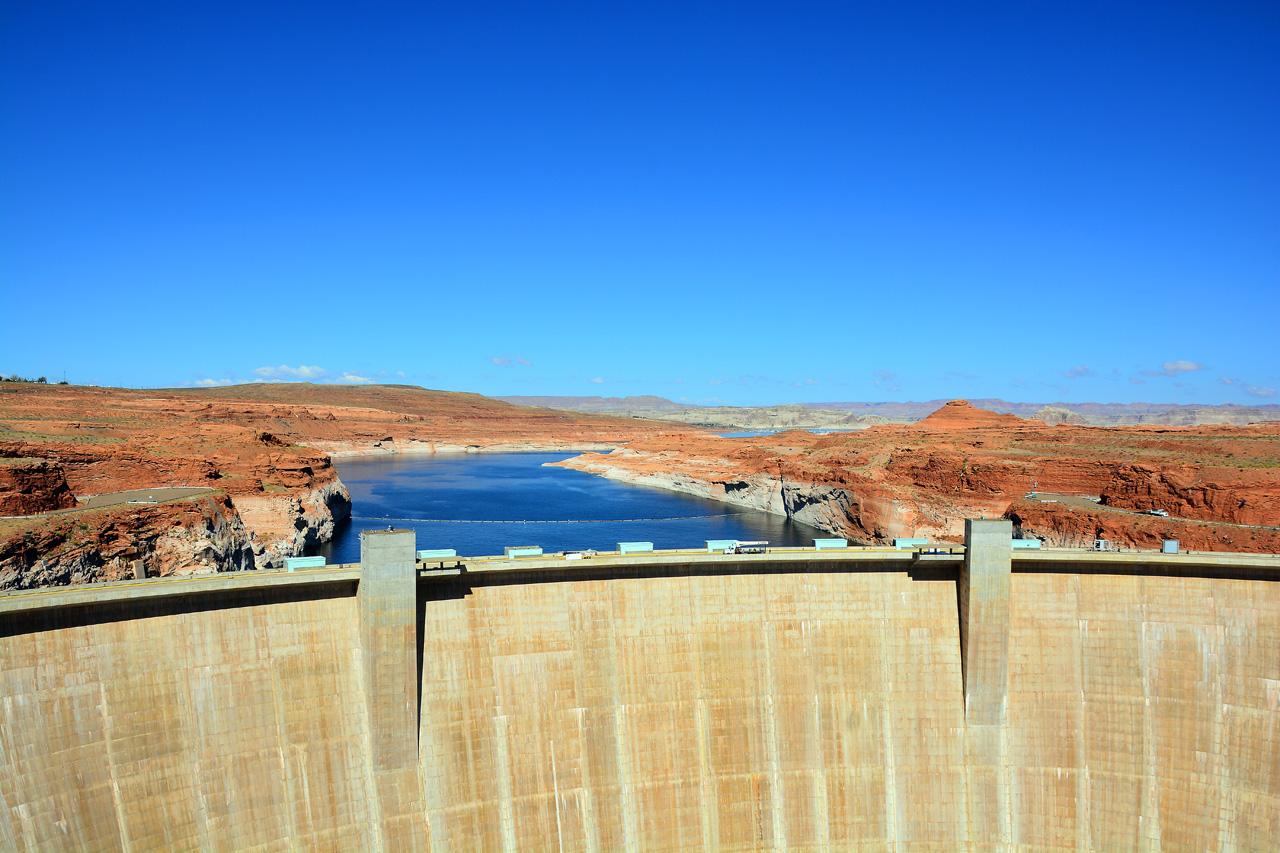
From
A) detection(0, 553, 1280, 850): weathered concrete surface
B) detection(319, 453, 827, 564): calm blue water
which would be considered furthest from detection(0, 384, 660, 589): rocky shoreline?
detection(0, 553, 1280, 850): weathered concrete surface

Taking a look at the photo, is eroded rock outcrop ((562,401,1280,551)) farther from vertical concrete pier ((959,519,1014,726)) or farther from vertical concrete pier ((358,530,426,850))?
vertical concrete pier ((358,530,426,850))

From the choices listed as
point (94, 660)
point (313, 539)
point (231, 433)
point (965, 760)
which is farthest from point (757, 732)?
point (231, 433)

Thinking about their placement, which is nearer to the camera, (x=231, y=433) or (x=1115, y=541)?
(x=1115, y=541)

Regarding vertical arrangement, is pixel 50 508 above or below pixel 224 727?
above

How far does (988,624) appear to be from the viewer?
2233 centimetres

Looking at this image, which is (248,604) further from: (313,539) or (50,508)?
(313,539)

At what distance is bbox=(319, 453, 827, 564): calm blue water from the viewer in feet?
210

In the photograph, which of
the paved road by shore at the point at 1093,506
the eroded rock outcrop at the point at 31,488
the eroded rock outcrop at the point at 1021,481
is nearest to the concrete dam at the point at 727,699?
the eroded rock outcrop at the point at 1021,481

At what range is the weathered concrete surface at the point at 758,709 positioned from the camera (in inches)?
745

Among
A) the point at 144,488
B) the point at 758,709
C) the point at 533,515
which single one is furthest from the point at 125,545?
the point at 533,515

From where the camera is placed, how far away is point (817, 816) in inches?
855

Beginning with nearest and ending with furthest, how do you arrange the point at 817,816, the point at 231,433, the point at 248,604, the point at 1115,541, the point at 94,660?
1. the point at 94,660
2. the point at 248,604
3. the point at 817,816
4. the point at 1115,541
5. the point at 231,433

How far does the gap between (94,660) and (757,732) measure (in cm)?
1647

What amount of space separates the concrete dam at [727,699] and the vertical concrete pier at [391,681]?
2.2 inches
